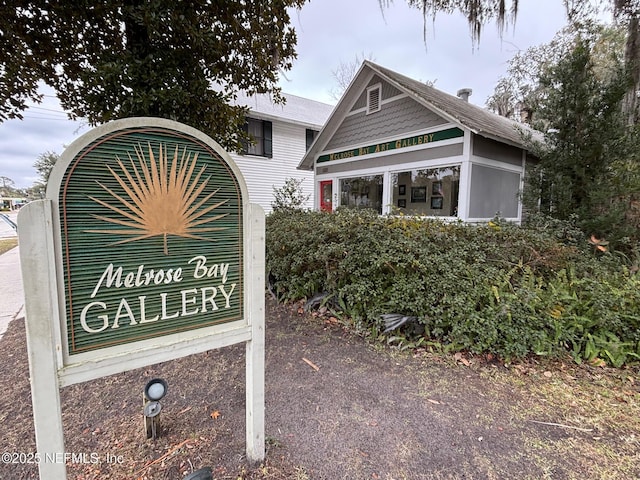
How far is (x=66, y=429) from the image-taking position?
76.8 inches

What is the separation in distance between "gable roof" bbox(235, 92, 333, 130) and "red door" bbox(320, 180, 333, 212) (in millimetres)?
3035

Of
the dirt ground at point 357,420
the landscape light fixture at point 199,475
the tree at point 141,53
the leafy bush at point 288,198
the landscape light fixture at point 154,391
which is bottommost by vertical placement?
the dirt ground at point 357,420

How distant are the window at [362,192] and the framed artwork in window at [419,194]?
2.80 ft

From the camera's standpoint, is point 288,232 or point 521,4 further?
point 521,4

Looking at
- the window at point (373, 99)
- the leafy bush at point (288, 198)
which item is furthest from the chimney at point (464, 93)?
the leafy bush at point (288, 198)

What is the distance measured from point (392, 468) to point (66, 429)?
209cm

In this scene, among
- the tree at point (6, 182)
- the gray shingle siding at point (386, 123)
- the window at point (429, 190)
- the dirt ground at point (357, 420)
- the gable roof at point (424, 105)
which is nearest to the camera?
the dirt ground at point (357, 420)

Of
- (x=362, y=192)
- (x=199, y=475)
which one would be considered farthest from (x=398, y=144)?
(x=199, y=475)

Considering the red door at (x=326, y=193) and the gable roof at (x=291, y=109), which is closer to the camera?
the red door at (x=326, y=193)

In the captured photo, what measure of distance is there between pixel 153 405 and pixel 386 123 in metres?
7.58

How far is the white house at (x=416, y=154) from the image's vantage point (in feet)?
20.5

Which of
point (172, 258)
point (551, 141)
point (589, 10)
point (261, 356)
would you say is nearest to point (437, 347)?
point (261, 356)

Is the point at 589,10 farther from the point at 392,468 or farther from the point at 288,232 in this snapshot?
the point at 392,468

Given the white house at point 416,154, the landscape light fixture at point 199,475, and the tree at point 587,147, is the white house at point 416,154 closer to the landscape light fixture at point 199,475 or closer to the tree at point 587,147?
the tree at point 587,147
